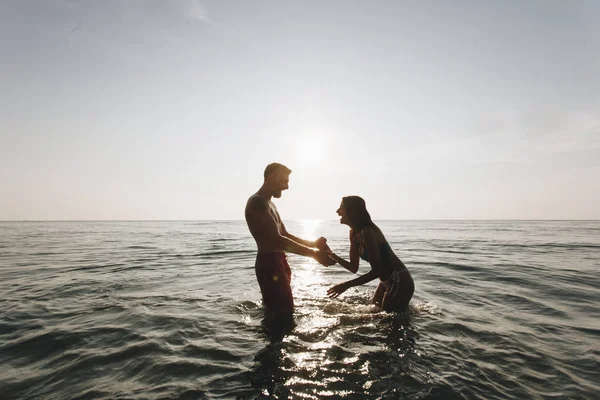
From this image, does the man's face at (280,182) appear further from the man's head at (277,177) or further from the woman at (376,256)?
the woman at (376,256)

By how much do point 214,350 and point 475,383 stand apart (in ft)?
11.6

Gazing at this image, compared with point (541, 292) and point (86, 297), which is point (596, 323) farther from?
point (86, 297)

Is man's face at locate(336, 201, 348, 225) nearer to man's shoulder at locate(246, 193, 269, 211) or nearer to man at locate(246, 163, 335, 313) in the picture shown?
man at locate(246, 163, 335, 313)

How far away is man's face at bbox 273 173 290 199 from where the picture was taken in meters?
5.48

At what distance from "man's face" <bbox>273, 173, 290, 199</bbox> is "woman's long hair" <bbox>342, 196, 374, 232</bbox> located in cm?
123

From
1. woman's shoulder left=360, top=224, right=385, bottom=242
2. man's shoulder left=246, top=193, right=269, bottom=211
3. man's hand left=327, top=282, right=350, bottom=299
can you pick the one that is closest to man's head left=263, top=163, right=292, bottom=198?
man's shoulder left=246, top=193, right=269, bottom=211

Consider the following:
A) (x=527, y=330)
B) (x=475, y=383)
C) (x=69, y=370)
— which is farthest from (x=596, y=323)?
(x=69, y=370)

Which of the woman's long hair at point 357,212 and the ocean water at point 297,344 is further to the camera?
the woman's long hair at point 357,212

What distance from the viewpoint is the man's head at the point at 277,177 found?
5414mm

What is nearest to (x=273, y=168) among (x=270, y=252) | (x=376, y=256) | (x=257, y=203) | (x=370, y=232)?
(x=257, y=203)

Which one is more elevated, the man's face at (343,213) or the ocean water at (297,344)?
the man's face at (343,213)

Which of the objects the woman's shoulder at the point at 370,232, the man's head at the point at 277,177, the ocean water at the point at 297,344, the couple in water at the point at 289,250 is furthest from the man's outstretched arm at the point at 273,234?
the ocean water at the point at 297,344

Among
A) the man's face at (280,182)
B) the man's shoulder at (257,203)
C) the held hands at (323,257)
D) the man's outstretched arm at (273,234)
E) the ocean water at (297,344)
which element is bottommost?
the ocean water at (297,344)

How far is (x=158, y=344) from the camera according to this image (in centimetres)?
455
